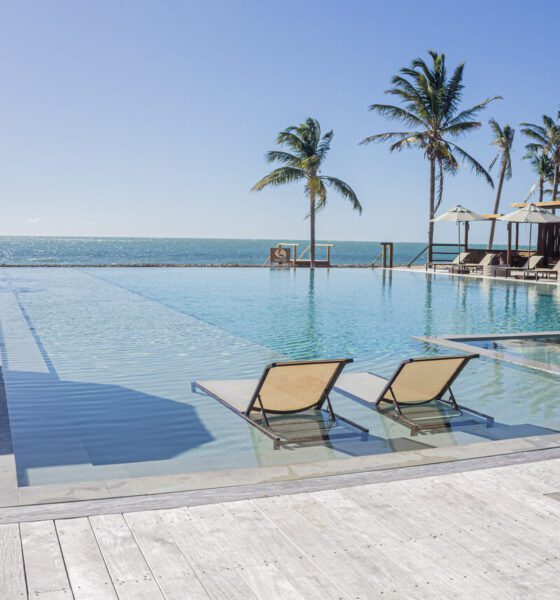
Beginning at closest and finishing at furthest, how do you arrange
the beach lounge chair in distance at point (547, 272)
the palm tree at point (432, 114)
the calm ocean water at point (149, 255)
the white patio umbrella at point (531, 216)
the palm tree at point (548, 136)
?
the beach lounge chair in distance at point (547, 272), the white patio umbrella at point (531, 216), the palm tree at point (432, 114), the palm tree at point (548, 136), the calm ocean water at point (149, 255)

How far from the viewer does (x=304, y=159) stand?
29.1 metres

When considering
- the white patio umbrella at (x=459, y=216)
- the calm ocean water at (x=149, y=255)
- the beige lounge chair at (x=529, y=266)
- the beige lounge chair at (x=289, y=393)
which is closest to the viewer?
the beige lounge chair at (x=289, y=393)

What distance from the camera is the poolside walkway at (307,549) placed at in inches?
103

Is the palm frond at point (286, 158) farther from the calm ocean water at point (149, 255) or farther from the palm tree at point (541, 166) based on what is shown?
the calm ocean water at point (149, 255)

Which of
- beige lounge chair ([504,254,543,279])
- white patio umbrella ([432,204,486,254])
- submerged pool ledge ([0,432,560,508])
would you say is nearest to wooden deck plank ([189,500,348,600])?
submerged pool ledge ([0,432,560,508])

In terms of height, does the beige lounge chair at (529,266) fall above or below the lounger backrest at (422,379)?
above

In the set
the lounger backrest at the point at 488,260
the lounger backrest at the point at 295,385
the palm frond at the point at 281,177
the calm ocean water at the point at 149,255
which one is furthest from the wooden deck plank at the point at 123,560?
the calm ocean water at the point at 149,255

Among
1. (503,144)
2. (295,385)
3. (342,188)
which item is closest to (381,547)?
(295,385)

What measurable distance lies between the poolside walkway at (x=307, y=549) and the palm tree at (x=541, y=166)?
131 feet

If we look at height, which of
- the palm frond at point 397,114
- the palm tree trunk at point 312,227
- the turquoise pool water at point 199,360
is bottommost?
the turquoise pool water at point 199,360

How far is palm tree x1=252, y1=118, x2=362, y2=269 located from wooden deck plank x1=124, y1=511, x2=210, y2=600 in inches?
1045

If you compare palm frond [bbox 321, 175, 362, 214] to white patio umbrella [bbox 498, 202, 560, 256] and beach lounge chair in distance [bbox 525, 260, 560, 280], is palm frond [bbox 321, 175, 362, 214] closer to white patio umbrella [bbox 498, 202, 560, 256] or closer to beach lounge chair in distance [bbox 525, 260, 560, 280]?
white patio umbrella [bbox 498, 202, 560, 256]

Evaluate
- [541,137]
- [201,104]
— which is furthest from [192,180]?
[541,137]

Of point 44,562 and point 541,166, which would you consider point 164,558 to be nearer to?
point 44,562
